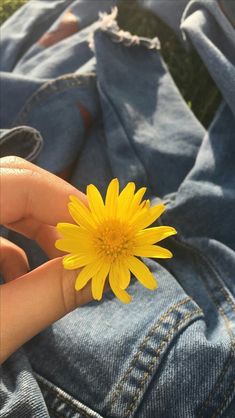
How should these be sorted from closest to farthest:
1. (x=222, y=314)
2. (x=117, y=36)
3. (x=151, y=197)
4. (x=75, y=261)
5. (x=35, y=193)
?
(x=75, y=261), (x=35, y=193), (x=222, y=314), (x=151, y=197), (x=117, y=36)

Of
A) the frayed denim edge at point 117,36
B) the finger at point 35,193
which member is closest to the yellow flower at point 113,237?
the finger at point 35,193

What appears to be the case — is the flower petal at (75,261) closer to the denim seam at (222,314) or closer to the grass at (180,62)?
the denim seam at (222,314)

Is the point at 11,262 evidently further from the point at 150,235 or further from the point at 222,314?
the point at 222,314

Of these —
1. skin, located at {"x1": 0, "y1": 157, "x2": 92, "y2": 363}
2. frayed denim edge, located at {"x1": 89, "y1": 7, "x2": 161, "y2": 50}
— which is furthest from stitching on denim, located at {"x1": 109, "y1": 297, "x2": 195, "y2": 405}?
frayed denim edge, located at {"x1": 89, "y1": 7, "x2": 161, "y2": 50}

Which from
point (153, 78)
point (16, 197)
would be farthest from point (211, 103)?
point (16, 197)

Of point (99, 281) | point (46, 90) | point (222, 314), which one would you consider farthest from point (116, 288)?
point (46, 90)

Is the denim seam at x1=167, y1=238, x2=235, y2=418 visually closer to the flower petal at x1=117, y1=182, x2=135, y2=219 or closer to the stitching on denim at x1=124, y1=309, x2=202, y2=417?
the stitching on denim at x1=124, y1=309, x2=202, y2=417
